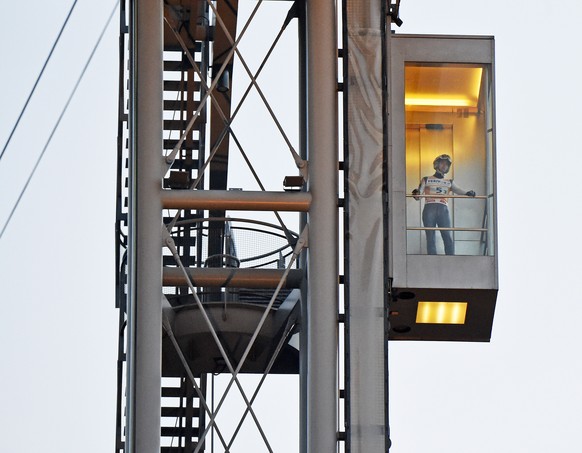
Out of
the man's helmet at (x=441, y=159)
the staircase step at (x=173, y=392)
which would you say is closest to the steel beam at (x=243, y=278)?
the man's helmet at (x=441, y=159)

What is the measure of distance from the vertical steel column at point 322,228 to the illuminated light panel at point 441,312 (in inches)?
166

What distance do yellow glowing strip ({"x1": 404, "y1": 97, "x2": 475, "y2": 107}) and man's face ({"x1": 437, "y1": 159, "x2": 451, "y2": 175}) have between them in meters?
0.84

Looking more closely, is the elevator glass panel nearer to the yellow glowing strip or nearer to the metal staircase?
the yellow glowing strip

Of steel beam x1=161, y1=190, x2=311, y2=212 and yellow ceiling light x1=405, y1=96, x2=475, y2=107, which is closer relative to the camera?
steel beam x1=161, y1=190, x2=311, y2=212

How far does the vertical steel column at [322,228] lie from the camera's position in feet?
42.9

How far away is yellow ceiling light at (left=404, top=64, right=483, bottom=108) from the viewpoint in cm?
1833

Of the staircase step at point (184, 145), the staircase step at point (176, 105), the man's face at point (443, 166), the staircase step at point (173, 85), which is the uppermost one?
the staircase step at point (173, 85)

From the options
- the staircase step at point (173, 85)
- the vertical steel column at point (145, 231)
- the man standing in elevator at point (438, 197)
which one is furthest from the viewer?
the staircase step at point (173, 85)

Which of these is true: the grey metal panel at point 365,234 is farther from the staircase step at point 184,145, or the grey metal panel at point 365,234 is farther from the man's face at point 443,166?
the staircase step at point 184,145

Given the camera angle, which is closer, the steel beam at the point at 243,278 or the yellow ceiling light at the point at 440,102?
the steel beam at the point at 243,278

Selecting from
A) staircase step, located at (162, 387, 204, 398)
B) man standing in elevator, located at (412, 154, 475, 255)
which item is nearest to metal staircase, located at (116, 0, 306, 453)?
staircase step, located at (162, 387, 204, 398)

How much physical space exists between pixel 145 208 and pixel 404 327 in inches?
247

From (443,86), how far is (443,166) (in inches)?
45.4

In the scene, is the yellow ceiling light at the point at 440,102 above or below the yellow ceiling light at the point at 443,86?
below
